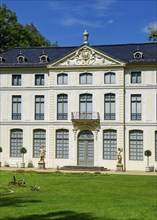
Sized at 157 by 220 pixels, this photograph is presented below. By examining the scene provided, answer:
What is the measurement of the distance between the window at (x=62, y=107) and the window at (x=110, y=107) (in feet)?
12.9

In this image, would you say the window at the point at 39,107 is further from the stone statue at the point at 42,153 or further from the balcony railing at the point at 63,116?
the stone statue at the point at 42,153

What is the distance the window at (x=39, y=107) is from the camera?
43228mm

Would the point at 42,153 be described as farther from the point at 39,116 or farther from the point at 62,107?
the point at 62,107

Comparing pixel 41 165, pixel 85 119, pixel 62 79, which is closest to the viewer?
pixel 41 165

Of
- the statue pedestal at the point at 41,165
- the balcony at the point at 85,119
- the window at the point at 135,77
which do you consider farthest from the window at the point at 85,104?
the statue pedestal at the point at 41,165

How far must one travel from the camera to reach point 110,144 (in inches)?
1626

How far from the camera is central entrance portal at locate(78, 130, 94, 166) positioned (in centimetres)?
4203

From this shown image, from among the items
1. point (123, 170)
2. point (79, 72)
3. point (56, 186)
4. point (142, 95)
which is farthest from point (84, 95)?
point (56, 186)

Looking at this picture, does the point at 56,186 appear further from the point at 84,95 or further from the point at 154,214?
the point at 84,95

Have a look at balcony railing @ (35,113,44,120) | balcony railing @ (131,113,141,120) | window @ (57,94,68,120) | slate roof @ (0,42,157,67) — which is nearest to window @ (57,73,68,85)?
window @ (57,94,68,120)

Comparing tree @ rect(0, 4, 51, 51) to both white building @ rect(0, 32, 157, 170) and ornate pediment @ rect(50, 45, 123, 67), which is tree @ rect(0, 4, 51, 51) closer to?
white building @ rect(0, 32, 157, 170)

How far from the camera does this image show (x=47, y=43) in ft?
221

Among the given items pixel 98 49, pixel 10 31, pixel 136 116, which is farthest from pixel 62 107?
pixel 10 31

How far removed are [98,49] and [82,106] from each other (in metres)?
5.84
